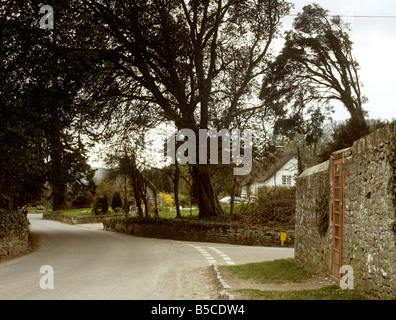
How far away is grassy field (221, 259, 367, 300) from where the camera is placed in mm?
8234

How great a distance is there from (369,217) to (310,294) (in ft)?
5.93

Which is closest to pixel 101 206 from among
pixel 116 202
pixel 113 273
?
pixel 116 202

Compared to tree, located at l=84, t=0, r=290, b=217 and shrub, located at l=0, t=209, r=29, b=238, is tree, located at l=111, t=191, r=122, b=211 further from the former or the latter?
shrub, located at l=0, t=209, r=29, b=238

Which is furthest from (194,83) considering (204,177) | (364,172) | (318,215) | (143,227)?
(364,172)

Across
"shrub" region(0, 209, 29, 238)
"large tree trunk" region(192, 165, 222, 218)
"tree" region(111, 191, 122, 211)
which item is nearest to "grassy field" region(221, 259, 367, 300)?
"shrub" region(0, 209, 29, 238)

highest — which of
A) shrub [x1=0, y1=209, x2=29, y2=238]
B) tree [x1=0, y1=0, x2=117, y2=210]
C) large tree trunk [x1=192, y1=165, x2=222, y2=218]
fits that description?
tree [x1=0, y1=0, x2=117, y2=210]

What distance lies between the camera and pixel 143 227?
106 feet

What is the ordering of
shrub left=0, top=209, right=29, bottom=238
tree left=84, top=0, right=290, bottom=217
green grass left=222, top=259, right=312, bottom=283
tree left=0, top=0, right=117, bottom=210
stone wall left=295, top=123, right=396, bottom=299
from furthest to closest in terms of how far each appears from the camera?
tree left=84, top=0, right=290, bottom=217, shrub left=0, top=209, right=29, bottom=238, tree left=0, top=0, right=117, bottom=210, green grass left=222, top=259, right=312, bottom=283, stone wall left=295, top=123, right=396, bottom=299

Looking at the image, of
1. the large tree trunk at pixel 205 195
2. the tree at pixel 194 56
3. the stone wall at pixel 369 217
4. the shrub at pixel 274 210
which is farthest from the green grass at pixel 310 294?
the large tree trunk at pixel 205 195

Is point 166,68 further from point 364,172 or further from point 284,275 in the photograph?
point 364,172

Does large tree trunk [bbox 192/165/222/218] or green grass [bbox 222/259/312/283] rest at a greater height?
large tree trunk [bbox 192/165/222/218]

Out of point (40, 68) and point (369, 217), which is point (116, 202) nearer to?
point (40, 68)

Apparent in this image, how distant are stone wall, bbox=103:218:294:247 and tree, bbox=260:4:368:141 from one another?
346 inches

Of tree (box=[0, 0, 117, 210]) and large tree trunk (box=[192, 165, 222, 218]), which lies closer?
tree (box=[0, 0, 117, 210])
